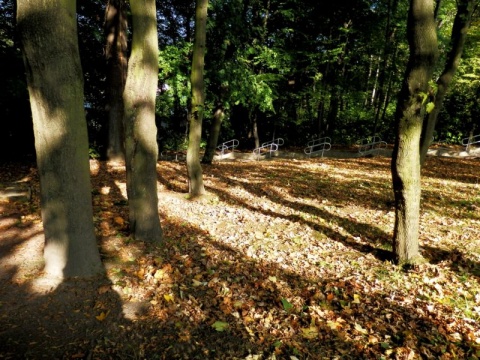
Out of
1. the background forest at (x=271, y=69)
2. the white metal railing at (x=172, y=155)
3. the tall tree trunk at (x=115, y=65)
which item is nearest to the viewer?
the tall tree trunk at (x=115, y=65)

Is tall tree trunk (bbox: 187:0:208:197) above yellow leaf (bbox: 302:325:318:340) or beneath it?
above

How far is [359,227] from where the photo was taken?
712cm

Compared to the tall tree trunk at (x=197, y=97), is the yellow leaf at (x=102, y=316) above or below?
below

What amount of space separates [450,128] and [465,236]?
17661 mm

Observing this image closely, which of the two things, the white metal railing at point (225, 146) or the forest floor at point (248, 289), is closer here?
the forest floor at point (248, 289)

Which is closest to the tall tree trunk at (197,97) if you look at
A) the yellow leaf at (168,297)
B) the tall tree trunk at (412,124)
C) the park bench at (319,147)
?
the yellow leaf at (168,297)

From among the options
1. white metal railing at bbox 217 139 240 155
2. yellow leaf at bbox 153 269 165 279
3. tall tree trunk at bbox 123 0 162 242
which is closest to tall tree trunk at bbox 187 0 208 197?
tall tree trunk at bbox 123 0 162 242

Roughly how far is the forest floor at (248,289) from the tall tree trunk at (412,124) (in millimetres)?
548

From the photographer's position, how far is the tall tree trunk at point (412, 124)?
4.60 metres

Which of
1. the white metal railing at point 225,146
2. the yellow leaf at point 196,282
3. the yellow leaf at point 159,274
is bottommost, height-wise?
the yellow leaf at point 196,282

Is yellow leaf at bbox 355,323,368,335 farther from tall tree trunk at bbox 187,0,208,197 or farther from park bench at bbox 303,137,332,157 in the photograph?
park bench at bbox 303,137,332,157

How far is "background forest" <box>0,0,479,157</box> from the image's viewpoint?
1272cm

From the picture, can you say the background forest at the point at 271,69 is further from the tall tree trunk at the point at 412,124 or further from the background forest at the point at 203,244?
the tall tree trunk at the point at 412,124

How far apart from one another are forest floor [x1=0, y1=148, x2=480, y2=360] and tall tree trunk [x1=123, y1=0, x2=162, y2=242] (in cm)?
60
